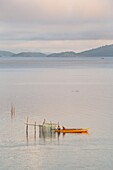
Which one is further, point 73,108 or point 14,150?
point 73,108

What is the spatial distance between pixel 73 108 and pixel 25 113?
13224mm

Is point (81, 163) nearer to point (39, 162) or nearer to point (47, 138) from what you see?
point (39, 162)

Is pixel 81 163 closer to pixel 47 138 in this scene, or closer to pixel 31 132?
pixel 47 138

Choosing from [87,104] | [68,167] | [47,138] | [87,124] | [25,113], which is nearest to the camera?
[68,167]

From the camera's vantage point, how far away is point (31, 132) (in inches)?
2849

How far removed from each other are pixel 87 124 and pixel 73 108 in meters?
22.0

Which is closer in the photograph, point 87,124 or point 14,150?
point 14,150

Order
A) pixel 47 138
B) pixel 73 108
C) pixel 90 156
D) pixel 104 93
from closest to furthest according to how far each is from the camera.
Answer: pixel 90 156
pixel 47 138
pixel 73 108
pixel 104 93

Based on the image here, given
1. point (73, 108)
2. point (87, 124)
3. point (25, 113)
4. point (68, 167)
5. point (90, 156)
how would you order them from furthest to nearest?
point (73, 108), point (25, 113), point (87, 124), point (90, 156), point (68, 167)

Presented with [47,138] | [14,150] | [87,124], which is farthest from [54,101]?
[14,150]

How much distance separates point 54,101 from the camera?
378ft

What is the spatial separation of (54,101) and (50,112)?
20.4 meters

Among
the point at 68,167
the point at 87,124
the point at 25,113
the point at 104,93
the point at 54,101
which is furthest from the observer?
the point at 104,93

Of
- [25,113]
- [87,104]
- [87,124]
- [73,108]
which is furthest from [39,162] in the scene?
[87,104]
